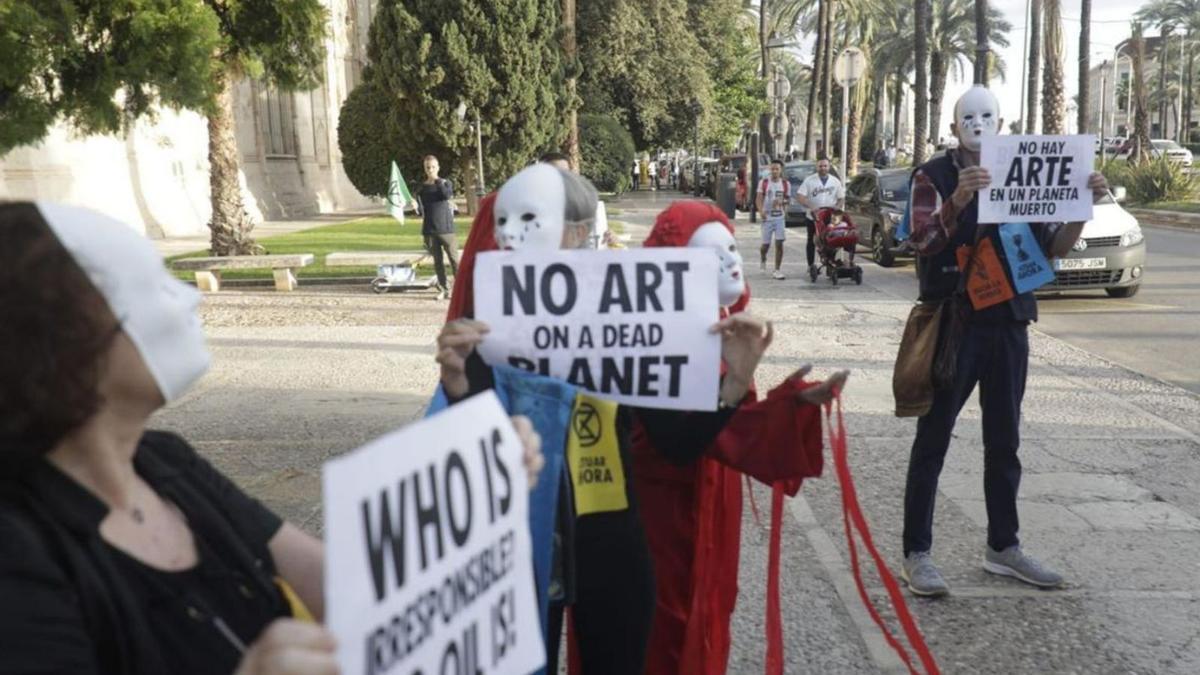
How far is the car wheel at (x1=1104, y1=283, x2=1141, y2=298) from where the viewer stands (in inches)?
512

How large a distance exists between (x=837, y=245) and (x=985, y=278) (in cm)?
1055

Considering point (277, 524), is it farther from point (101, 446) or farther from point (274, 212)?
point (274, 212)

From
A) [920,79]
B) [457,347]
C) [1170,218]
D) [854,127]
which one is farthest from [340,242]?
[854,127]

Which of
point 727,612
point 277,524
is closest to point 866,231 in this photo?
point 727,612

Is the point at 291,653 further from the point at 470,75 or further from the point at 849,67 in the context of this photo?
the point at 470,75

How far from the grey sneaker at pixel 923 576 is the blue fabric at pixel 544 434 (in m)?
2.34

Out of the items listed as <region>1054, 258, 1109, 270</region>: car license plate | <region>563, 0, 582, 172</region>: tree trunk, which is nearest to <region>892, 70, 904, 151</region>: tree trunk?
<region>563, 0, 582, 172</region>: tree trunk

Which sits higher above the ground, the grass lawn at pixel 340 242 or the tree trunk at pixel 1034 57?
the tree trunk at pixel 1034 57

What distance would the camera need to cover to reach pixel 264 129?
32375 mm

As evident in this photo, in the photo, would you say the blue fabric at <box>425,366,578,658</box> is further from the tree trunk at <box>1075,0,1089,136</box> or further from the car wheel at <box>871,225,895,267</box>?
the tree trunk at <box>1075,0,1089,136</box>

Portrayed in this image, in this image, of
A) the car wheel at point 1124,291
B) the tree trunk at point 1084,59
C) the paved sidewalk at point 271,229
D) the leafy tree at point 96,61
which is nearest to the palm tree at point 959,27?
the tree trunk at point 1084,59

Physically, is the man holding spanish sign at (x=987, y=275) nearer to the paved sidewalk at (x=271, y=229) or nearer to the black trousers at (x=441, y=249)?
the black trousers at (x=441, y=249)

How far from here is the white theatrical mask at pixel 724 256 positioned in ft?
9.30

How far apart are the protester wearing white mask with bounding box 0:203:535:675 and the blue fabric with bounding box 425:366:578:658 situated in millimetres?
975
